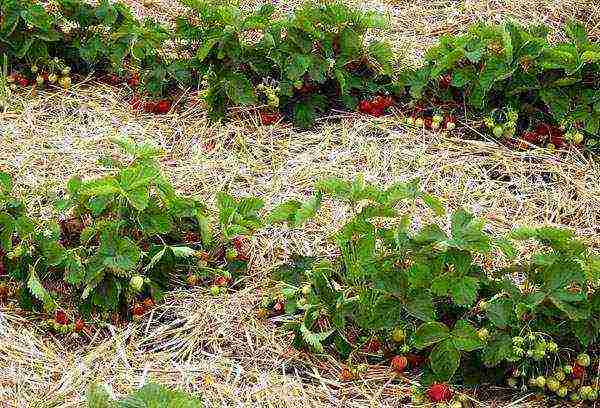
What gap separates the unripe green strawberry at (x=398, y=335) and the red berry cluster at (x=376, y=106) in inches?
55.4

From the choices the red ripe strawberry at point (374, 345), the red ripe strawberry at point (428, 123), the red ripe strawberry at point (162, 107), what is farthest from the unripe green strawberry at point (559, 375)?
the red ripe strawberry at point (162, 107)

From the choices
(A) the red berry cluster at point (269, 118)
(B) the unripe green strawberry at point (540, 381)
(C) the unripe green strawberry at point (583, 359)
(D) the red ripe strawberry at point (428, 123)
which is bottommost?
(B) the unripe green strawberry at point (540, 381)

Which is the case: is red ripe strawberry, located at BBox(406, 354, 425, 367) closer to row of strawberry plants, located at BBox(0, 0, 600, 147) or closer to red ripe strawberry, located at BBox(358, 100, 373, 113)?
row of strawberry plants, located at BBox(0, 0, 600, 147)

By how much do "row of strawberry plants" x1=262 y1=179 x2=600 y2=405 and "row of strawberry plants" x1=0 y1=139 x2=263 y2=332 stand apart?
34cm

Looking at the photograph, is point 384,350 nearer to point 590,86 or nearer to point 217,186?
point 217,186

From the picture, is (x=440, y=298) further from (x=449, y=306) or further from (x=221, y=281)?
(x=221, y=281)

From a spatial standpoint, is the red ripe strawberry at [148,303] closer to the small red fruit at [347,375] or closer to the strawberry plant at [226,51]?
the small red fruit at [347,375]

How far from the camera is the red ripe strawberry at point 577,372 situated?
2840 mm

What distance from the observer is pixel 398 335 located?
9.57 ft

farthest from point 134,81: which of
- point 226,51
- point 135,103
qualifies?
point 226,51

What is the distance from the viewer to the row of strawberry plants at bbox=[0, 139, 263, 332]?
309 cm

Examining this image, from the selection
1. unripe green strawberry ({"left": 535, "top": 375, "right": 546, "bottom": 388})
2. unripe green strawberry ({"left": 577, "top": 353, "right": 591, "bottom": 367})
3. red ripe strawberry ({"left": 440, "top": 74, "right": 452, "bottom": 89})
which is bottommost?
unripe green strawberry ({"left": 535, "top": 375, "right": 546, "bottom": 388})

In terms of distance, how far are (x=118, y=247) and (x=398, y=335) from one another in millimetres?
941

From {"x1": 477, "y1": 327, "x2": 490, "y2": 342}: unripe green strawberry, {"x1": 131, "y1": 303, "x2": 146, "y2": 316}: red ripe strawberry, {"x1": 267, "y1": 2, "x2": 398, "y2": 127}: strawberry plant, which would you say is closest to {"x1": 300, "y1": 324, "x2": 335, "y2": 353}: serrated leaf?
{"x1": 477, "y1": 327, "x2": 490, "y2": 342}: unripe green strawberry
